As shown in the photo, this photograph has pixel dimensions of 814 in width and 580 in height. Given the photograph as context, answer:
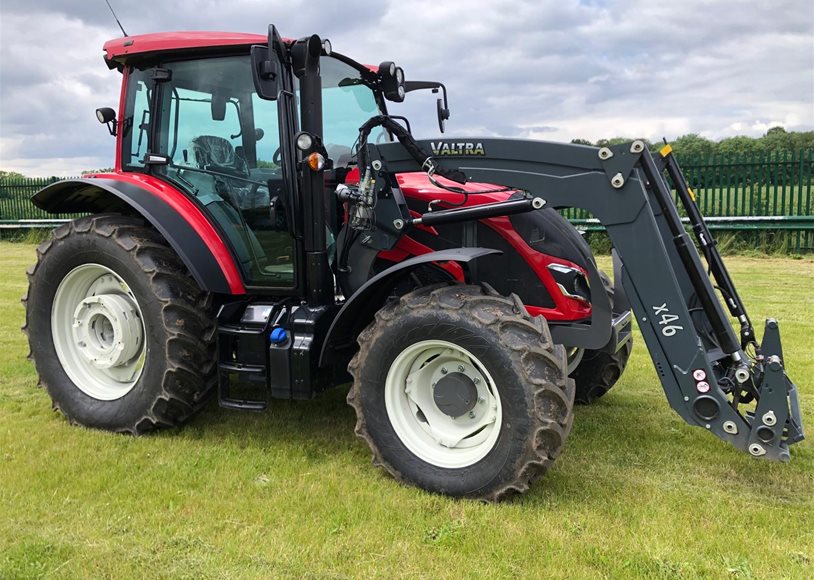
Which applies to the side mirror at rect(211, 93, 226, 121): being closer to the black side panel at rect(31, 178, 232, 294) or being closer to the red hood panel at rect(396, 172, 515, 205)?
the black side panel at rect(31, 178, 232, 294)

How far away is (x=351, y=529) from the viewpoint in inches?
119

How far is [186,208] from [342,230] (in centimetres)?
98

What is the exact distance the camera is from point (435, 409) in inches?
138

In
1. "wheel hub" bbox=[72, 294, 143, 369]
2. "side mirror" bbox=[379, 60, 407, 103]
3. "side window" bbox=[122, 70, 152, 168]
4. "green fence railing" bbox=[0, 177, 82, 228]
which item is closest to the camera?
"wheel hub" bbox=[72, 294, 143, 369]

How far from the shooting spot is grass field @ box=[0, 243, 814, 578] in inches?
108

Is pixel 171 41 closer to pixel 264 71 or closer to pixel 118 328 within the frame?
pixel 264 71

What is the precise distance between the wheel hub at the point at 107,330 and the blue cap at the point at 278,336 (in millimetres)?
1012

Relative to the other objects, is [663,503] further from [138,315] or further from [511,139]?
[138,315]

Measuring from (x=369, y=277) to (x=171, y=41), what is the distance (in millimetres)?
1827

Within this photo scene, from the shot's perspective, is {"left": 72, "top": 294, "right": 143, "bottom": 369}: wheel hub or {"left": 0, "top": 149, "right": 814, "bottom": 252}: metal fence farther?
{"left": 0, "top": 149, "right": 814, "bottom": 252}: metal fence

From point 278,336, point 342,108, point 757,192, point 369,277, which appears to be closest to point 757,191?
point 757,192

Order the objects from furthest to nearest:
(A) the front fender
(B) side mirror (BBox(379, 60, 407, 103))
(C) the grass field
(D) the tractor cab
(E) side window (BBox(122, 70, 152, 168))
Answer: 1. (B) side mirror (BBox(379, 60, 407, 103))
2. (E) side window (BBox(122, 70, 152, 168))
3. (D) the tractor cab
4. (A) the front fender
5. (C) the grass field

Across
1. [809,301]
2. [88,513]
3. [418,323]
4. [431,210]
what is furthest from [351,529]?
[809,301]

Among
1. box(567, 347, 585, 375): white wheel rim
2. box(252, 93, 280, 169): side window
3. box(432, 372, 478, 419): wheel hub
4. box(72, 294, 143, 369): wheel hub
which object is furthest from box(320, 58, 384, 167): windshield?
box(567, 347, 585, 375): white wheel rim
